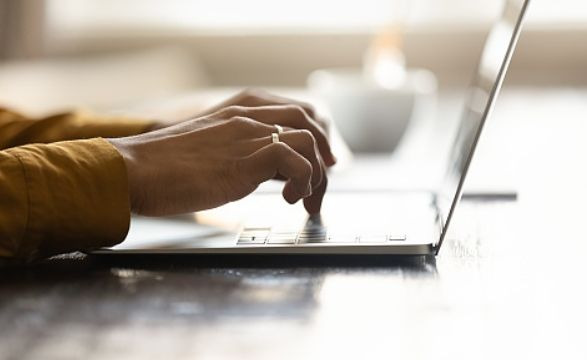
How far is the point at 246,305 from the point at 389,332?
12 centimetres

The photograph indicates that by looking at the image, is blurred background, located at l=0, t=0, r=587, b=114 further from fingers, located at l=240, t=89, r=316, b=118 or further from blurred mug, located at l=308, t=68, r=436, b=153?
fingers, located at l=240, t=89, r=316, b=118

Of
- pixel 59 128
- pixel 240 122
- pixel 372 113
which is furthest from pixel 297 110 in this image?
pixel 372 113

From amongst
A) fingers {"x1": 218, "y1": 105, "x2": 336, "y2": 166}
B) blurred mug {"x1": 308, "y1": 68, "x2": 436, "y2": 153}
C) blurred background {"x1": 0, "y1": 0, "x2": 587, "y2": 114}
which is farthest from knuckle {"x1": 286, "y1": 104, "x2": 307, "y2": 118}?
blurred background {"x1": 0, "y1": 0, "x2": 587, "y2": 114}

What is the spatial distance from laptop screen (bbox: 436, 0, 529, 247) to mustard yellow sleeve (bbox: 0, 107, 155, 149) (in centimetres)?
39

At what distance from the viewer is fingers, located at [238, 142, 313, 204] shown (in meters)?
0.94

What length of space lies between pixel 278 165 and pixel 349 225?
9cm

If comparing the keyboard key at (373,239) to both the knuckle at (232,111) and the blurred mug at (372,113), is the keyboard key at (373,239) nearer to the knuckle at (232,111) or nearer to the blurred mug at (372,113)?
the knuckle at (232,111)

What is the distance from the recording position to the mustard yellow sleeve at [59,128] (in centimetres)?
125

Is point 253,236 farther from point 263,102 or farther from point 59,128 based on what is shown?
point 59,128

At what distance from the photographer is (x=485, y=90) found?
1.01 m

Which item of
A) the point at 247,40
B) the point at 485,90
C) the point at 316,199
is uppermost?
the point at 485,90

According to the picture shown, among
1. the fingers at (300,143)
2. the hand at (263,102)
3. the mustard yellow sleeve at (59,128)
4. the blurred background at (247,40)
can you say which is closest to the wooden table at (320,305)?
the fingers at (300,143)

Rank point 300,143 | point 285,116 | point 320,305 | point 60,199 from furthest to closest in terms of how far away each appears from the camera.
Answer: point 285,116
point 300,143
point 60,199
point 320,305

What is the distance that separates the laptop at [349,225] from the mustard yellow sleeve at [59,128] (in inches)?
8.2
